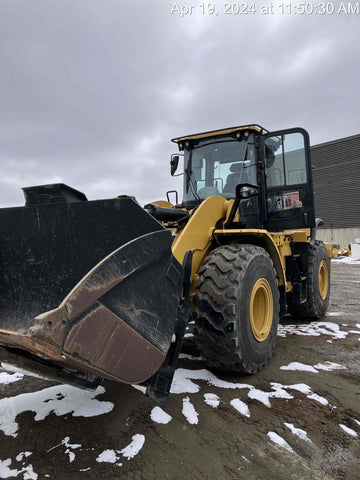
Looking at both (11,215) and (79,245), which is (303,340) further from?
(11,215)

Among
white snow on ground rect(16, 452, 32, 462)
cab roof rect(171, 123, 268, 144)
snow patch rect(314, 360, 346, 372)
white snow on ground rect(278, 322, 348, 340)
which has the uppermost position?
cab roof rect(171, 123, 268, 144)

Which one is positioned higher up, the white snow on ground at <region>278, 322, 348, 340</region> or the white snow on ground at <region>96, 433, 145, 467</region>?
the white snow on ground at <region>96, 433, 145, 467</region>

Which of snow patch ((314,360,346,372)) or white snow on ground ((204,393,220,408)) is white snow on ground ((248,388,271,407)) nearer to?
white snow on ground ((204,393,220,408))

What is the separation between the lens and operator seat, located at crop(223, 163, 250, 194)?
175 inches

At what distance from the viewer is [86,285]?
1.73 meters

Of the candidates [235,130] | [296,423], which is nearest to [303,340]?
[296,423]

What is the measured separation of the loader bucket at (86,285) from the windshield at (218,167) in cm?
238

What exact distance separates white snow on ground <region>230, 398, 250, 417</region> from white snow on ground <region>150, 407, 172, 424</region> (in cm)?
54

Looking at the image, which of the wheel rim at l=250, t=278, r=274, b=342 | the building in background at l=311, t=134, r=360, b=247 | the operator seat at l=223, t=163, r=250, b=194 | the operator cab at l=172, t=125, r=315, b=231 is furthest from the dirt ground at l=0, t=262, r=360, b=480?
the building in background at l=311, t=134, r=360, b=247

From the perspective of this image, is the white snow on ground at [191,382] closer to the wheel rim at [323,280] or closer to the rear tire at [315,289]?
the rear tire at [315,289]

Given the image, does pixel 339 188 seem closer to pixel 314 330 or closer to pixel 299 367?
pixel 314 330

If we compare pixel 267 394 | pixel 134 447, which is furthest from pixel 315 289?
pixel 134 447

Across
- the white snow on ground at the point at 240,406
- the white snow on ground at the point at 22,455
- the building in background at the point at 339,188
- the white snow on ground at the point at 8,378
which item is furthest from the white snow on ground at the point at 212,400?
the building in background at the point at 339,188

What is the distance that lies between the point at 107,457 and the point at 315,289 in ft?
14.3
